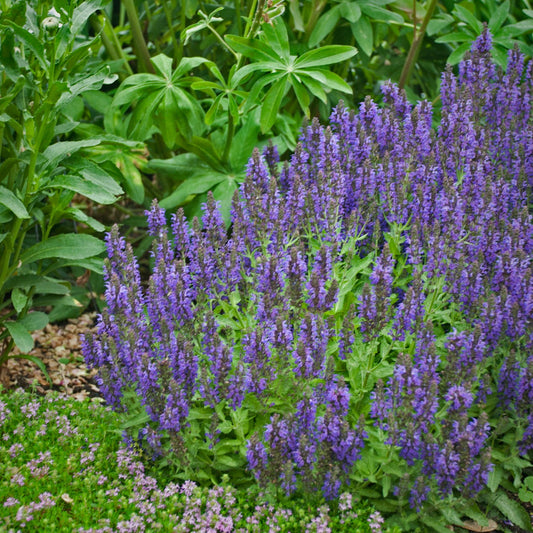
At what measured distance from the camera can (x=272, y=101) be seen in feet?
12.6

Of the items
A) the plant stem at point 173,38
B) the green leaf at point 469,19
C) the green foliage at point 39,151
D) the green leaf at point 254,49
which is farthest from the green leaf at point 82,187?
the green leaf at point 469,19

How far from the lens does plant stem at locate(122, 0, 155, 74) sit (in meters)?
4.49

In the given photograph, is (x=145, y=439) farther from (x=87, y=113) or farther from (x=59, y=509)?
(x=87, y=113)

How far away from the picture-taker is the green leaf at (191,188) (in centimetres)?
409

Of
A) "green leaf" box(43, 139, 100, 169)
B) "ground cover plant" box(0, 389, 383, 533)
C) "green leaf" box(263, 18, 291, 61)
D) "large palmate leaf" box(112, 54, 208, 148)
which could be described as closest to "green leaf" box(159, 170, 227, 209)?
"large palmate leaf" box(112, 54, 208, 148)

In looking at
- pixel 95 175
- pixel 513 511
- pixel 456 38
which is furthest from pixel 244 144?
pixel 513 511

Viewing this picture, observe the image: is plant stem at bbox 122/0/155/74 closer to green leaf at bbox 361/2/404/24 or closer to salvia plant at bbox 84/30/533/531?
green leaf at bbox 361/2/404/24

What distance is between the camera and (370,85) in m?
Answer: 5.79

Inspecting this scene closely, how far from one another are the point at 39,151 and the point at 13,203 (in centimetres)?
38

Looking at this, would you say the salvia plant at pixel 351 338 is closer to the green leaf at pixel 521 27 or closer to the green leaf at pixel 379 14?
the green leaf at pixel 379 14

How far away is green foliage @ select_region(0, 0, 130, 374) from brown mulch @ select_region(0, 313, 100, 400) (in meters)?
0.21

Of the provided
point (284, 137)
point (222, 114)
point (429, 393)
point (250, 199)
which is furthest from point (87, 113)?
point (429, 393)

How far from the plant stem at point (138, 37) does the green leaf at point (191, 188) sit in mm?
992

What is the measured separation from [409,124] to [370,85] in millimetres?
2414
